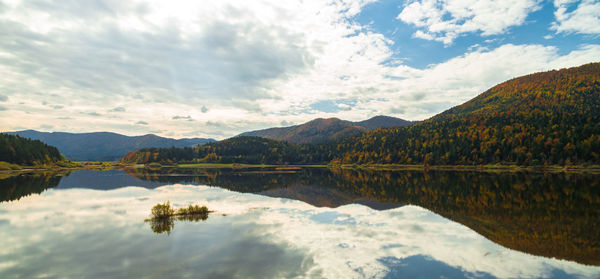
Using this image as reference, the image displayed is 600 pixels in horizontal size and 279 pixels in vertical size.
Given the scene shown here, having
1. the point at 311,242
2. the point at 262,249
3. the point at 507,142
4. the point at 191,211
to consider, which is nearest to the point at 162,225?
the point at 191,211

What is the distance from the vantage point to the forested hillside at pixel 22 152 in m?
131

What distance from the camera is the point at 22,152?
138m

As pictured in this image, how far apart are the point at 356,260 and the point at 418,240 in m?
7.01

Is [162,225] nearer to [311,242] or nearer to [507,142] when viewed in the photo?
[311,242]

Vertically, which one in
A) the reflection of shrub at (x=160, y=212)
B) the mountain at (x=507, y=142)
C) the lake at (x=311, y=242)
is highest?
the mountain at (x=507, y=142)

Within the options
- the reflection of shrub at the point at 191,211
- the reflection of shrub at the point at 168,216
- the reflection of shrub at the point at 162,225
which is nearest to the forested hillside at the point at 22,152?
the reflection of shrub at the point at 168,216

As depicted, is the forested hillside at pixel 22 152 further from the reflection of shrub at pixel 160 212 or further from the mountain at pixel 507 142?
the mountain at pixel 507 142

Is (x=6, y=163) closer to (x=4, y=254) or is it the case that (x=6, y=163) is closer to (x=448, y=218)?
(x=4, y=254)

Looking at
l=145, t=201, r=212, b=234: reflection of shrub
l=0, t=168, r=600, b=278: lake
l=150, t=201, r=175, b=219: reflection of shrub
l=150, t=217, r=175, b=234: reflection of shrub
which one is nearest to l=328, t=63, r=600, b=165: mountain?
l=0, t=168, r=600, b=278: lake

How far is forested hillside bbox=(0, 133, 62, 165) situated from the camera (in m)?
131

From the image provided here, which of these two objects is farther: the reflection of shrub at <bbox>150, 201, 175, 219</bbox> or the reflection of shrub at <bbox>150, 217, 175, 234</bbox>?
the reflection of shrub at <bbox>150, 201, 175, 219</bbox>

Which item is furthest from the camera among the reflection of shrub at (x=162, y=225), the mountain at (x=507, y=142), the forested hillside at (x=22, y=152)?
the forested hillside at (x=22, y=152)

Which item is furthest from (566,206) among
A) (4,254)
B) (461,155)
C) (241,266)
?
(461,155)

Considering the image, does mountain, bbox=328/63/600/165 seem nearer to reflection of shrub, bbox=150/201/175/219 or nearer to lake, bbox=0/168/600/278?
lake, bbox=0/168/600/278
